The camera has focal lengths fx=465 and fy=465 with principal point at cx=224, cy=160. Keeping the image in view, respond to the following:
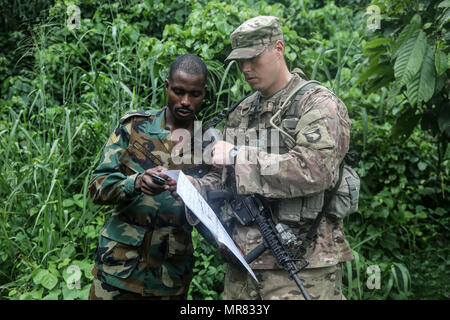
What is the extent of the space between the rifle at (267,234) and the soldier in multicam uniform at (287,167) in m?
0.05

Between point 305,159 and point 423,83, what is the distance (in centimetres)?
112

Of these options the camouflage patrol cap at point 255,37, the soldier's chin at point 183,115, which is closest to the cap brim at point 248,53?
the camouflage patrol cap at point 255,37

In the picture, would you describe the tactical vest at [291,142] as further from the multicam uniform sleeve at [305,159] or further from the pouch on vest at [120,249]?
the pouch on vest at [120,249]

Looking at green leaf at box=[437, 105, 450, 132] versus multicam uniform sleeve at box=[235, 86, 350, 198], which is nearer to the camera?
multicam uniform sleeve at box=[235, 86, 350, 198]

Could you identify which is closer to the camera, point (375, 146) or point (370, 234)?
point (370, 234)

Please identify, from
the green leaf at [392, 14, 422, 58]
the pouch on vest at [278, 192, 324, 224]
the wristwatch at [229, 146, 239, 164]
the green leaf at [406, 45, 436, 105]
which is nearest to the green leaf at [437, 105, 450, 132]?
the green leaf at [406, 45, 436, 105]

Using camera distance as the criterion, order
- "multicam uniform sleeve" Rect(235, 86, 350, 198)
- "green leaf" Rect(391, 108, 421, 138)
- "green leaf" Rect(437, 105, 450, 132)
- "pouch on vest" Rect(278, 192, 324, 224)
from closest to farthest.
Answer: "multicam uniform sleeve" Rect(235, 86, 350, 198) < "pouch on vest" Rect(278, 192, 324, 224) < "green leaf" Rect(437, 105, 450, 132) < "green leaf" Rect(391, 108, 421, 138)

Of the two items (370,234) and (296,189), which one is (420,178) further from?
(296,189)

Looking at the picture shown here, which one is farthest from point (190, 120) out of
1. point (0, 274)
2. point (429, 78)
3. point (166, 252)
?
point (0, 274)

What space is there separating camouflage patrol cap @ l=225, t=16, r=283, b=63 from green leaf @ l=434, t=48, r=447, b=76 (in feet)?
3.12

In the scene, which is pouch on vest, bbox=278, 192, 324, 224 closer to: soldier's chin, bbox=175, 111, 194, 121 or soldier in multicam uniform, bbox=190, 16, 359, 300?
soldier in multicam uniform, bbox=190, 16, 359, 300

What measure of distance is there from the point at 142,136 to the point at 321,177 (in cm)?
92

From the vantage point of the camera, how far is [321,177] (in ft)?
6.15

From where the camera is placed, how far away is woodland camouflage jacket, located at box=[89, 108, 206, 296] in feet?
7.23
